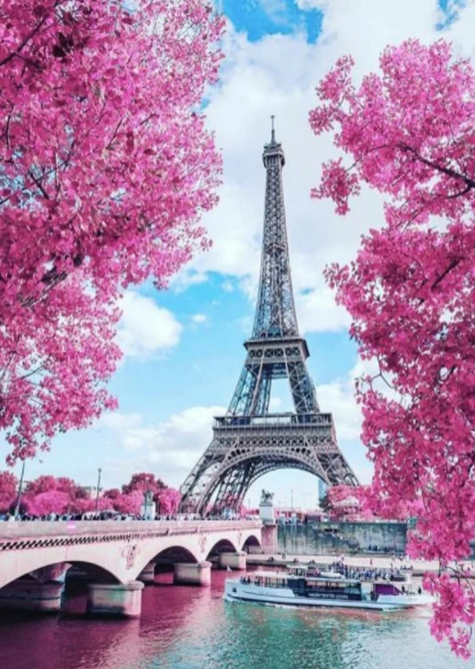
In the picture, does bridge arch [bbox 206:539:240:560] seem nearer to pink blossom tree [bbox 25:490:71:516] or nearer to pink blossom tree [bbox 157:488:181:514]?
pink blossom tree [bbox 25:490:71:516]

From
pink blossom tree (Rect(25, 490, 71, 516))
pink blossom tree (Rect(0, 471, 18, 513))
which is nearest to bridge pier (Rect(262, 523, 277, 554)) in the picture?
pink blossom tree (Rect(25, 490, 71, 516))

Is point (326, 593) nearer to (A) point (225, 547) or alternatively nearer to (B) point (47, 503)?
(A) point (225, 547)

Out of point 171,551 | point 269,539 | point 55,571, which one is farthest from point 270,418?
point 55,571

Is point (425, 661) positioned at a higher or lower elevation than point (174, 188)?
lower

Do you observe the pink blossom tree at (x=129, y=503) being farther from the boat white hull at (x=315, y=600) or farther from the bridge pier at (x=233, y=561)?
the boat white hull at (x=315, y=600)

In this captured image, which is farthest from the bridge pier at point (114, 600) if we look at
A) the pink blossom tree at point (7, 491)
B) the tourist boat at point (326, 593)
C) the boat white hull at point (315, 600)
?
the pink blossom tree at point (7, 491)

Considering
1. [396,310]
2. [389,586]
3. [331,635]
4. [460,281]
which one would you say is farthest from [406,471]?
[389,586]

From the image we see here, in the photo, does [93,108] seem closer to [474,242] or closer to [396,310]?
[396,310]

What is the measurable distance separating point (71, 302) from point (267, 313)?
65.4 m

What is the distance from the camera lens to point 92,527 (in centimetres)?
2842

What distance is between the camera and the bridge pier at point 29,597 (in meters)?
32.1

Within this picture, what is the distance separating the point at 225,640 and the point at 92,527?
8946 mm

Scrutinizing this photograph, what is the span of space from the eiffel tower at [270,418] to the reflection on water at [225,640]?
1077 inches

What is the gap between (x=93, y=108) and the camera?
18.9 ft
